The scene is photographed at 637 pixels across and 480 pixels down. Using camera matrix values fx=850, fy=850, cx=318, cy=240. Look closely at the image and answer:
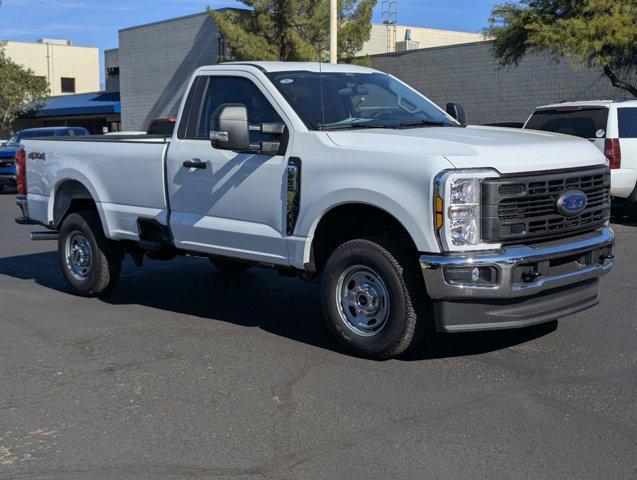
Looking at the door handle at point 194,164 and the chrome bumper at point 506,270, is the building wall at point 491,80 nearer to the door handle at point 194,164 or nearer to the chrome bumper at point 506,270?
the door handle at point 194,164

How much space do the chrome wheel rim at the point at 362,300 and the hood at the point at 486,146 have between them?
94cm

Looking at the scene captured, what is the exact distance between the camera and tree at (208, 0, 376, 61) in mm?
30719

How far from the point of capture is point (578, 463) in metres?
4.31

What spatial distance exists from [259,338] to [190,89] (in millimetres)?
2377

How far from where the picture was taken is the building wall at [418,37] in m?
38.9

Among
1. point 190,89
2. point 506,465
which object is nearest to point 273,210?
point 190,89

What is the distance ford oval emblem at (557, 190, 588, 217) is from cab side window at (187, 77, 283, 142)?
2.30 metres

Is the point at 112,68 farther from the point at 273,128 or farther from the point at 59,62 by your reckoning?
the point at 273,128

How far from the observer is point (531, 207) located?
5797mm

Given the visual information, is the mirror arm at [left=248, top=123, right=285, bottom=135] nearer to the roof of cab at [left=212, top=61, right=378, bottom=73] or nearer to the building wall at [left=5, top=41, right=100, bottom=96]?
the roof of cab at [left=212, top=61, right=378, bottom=73]

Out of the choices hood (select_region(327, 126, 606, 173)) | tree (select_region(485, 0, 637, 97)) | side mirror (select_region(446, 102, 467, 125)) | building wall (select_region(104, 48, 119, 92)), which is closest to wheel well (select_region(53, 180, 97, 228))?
hood (select_region(327, 126, 606, 173))

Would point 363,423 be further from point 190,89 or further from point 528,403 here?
point 190,89

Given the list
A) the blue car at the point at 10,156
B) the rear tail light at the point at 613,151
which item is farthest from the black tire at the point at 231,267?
the blue car at the point at 10,156

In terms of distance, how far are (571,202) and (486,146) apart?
0.77 metres
